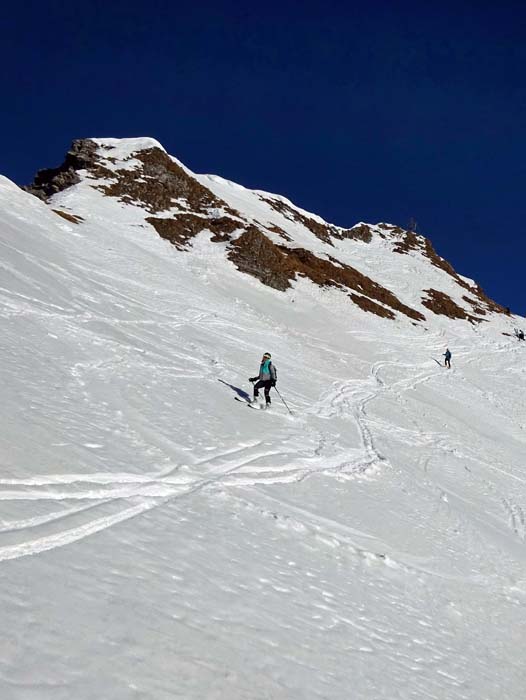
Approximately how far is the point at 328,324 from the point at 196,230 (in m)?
17.5

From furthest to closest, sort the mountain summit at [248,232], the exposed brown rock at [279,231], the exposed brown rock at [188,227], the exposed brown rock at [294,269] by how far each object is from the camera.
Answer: the exposed brown rock at [279,231] < the mountain summit at [248,232] < the exposed brown rock at [188,227] < the exposed brown rock at [294,269]

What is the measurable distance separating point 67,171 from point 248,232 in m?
22.7

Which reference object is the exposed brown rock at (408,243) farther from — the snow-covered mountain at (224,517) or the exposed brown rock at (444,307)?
the snow-covered mountain at (224,517)

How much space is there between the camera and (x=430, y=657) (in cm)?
491

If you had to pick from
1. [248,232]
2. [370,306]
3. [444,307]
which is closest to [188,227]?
[248,232]

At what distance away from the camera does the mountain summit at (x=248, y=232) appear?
44.6 metres

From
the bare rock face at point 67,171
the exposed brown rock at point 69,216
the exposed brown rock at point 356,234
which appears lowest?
the exposed brown rock at point 69,216

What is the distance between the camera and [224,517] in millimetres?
6316

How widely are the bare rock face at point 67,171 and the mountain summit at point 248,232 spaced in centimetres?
11

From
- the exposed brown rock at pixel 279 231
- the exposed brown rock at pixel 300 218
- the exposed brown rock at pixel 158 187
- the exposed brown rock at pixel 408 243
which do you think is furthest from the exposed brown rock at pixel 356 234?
the exposed brown rock at pixel 158 187

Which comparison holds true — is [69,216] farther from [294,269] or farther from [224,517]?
[224,517]

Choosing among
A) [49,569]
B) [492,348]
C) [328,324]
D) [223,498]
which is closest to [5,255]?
[223,498]

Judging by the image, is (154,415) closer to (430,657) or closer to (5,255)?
(430,657)

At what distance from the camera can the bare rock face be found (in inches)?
1941
